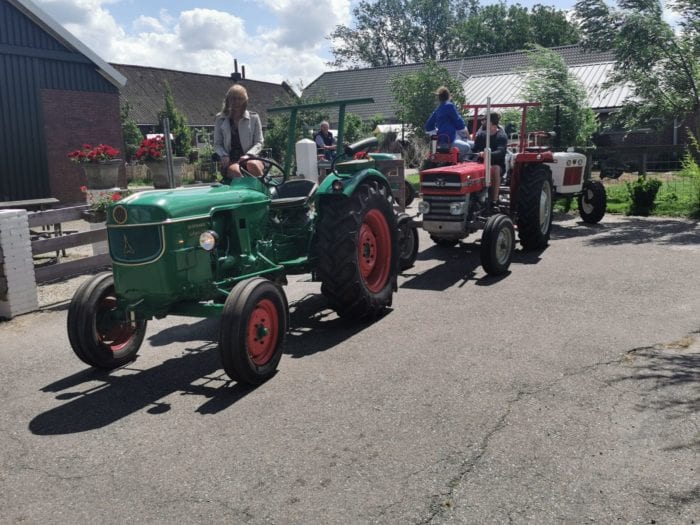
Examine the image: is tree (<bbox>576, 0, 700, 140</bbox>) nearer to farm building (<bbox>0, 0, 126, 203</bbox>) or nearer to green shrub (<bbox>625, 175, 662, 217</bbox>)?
green shrub (<bbox>625, 175, 662, 217</bbox>)

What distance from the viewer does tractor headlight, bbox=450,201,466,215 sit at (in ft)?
27.5

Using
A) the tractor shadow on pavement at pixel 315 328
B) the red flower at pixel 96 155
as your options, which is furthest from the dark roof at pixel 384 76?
the tractor shadow on pavement at pixel 315 328

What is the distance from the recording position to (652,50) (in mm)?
11984

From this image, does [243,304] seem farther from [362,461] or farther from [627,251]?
[627,251]

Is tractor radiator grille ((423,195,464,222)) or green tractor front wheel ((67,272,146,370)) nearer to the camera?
green tractor front wheel ((67,272,146,370))

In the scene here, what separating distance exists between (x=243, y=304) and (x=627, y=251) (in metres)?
6.68

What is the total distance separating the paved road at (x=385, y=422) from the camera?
3.33m

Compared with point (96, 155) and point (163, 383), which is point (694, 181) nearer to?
point (96, 155)

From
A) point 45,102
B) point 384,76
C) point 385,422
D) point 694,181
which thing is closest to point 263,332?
point 385,422

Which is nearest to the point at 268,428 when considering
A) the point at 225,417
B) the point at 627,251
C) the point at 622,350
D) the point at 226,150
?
the point at 225,417

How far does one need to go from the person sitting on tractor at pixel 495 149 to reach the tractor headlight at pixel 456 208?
2.93ft

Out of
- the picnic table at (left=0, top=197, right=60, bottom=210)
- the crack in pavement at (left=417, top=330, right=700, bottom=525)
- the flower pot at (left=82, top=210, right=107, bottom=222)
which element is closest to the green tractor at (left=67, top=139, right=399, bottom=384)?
the crack in pavement at (left=417, top=330, right=700, bottom=525)

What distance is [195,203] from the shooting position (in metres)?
5.04

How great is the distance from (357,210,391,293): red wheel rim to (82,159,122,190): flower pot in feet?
22.5
